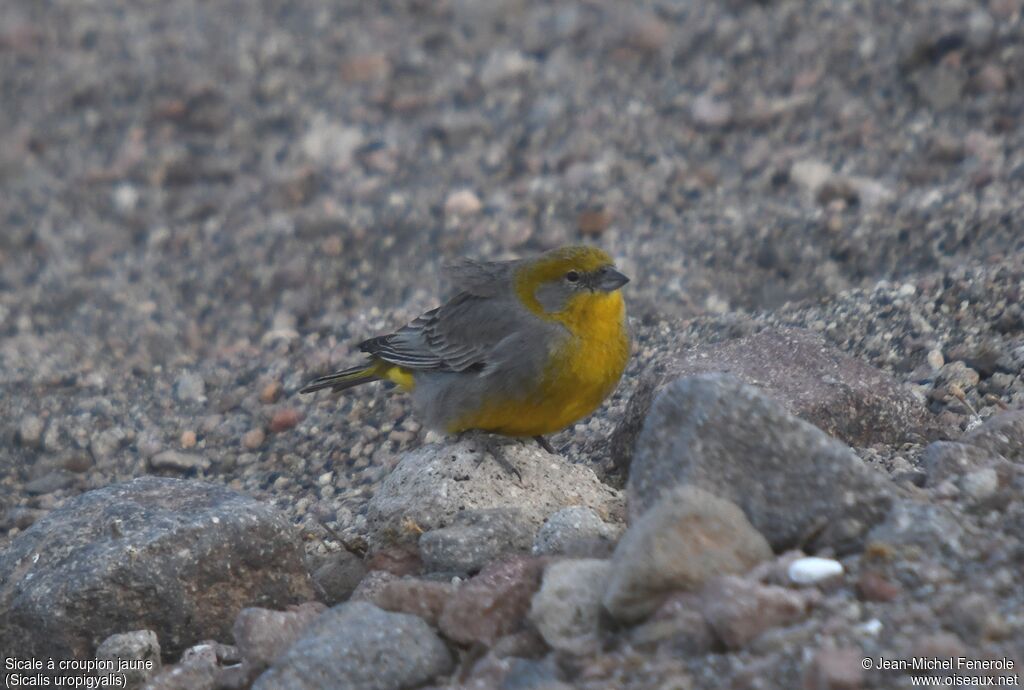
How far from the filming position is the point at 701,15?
10617 millimetres

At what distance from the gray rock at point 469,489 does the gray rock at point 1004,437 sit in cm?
155

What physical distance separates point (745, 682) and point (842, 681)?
272mm

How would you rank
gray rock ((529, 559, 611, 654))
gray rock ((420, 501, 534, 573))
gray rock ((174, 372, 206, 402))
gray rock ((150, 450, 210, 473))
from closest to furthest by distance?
gray rock ((529, 559, 611, 654))
gray rock ((420, 501, 534, 573))
gray rock ((150, 450, 210, 473))
gray rock ((174, 372, 206, 402))

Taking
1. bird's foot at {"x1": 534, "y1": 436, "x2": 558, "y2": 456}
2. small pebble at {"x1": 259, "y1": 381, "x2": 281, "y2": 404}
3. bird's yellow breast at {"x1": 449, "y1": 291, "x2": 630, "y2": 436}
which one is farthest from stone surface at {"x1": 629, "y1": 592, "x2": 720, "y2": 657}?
small pebble at {"x1": 259, "y1": 381, "x2": 281, "y2": 404}

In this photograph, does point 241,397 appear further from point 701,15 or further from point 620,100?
point 701,15

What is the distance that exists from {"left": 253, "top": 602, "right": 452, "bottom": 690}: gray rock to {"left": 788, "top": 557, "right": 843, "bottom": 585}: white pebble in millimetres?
1094

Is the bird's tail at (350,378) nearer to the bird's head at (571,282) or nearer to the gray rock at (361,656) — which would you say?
the bird's head at (571,282)

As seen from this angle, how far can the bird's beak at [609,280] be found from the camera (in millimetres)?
6445

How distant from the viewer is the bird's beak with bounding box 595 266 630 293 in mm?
6445

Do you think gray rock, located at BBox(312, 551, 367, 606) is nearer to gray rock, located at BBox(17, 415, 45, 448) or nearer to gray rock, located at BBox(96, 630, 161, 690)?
gray rock, located at BBox(96, 630, 161, 690)

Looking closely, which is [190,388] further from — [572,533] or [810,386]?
[810,386]

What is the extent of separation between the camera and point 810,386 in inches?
224

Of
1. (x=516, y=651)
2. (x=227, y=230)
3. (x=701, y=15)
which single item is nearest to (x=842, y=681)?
(x=516, y=651)

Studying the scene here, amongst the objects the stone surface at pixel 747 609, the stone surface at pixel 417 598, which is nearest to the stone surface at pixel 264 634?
the stone surface at pixel 417 598
